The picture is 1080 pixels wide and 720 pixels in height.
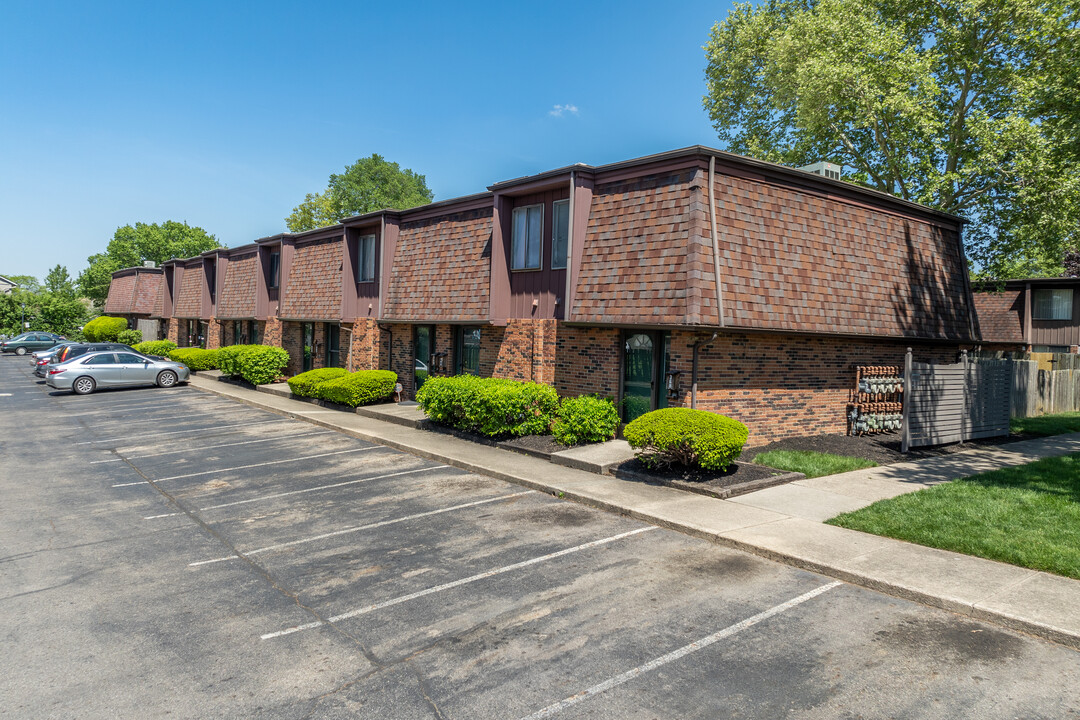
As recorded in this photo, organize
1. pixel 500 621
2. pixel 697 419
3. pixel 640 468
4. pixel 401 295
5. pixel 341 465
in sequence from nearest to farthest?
pixel 500 621 → pixel 697 419 → pixel 640 468 → pixel 341 465 → pixel 401 295

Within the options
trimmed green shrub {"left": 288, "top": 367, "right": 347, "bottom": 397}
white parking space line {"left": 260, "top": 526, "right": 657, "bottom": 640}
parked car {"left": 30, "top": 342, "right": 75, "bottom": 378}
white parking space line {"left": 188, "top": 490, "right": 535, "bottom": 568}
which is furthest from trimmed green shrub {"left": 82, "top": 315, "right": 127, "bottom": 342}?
white parking space line {"left": 260, "top": 526, "right": 657, "bottom": 640}

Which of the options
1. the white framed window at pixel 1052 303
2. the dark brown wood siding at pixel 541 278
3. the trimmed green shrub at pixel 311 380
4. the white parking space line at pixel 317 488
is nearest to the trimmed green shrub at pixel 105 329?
the trimmed green shrub at pixel 311 380

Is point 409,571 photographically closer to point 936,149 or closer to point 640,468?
point 640,468

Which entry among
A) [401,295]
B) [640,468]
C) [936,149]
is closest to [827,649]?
[640,468]

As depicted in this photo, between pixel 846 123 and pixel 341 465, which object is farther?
pixel 846 123

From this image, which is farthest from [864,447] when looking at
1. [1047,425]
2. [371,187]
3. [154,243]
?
[154,243]

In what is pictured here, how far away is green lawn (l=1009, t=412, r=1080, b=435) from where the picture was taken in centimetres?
1754

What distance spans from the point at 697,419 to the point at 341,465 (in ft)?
22.3

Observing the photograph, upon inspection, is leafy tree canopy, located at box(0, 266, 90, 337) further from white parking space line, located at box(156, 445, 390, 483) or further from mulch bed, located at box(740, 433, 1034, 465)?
mulch bed, located at box(740, 433, 1034, 465)

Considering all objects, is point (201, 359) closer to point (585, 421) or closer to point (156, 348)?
point (156, 348)

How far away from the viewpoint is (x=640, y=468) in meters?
11.5

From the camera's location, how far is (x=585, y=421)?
43.6 feet

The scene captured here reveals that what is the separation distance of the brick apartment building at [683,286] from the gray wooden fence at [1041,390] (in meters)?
5.44

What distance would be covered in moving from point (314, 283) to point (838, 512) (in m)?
21.4
